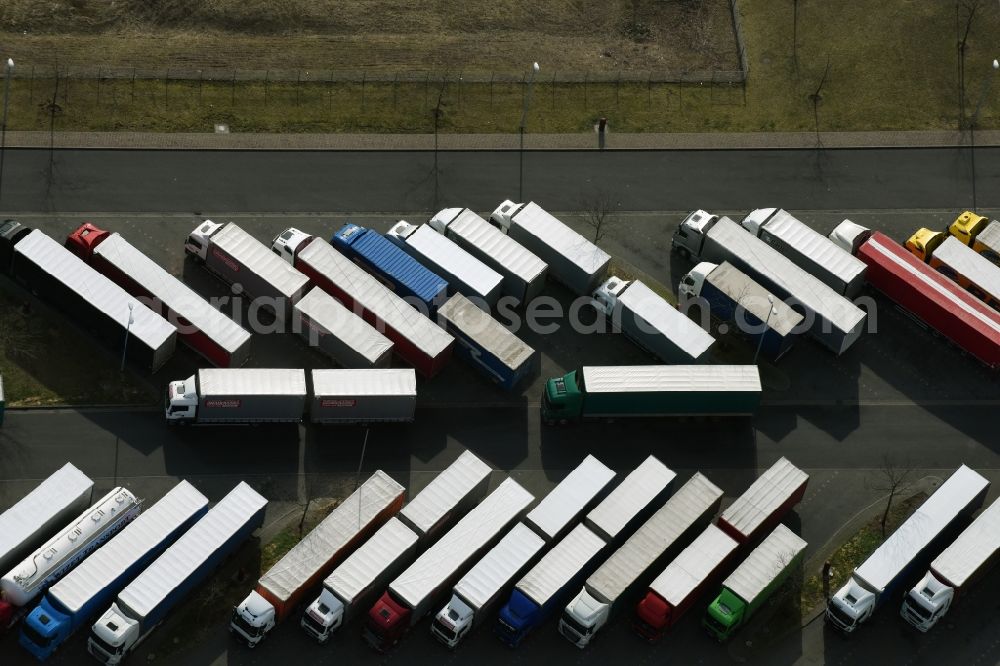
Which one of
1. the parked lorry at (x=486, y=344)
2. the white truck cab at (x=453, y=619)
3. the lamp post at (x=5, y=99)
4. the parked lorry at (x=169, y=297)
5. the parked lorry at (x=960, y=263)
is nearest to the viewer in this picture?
the white truck cab at (x=453, y=619)

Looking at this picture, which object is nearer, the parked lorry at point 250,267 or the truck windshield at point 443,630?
the truck windshield at point 443,630

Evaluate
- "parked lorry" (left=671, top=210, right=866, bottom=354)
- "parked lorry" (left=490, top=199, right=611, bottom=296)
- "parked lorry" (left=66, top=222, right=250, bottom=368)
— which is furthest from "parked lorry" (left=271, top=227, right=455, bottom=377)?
"parked lorry" (left=671, top=210, right=866, bottom=354)

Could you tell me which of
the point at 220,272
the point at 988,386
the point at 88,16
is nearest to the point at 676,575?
the point at 988,386

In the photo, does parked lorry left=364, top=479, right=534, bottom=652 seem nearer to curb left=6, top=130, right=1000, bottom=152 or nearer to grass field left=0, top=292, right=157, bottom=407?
grass field left=0, top=292, right=157, bottom=407

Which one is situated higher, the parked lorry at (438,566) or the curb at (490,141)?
the curb at (490,141)

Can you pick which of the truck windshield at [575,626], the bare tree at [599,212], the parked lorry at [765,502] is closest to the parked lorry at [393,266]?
the bare tree at [599,212]

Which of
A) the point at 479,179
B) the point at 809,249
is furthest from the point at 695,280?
the point at 479,179

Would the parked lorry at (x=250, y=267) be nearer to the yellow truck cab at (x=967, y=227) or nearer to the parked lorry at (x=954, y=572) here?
the parked lorry at (x=954, y=572)
